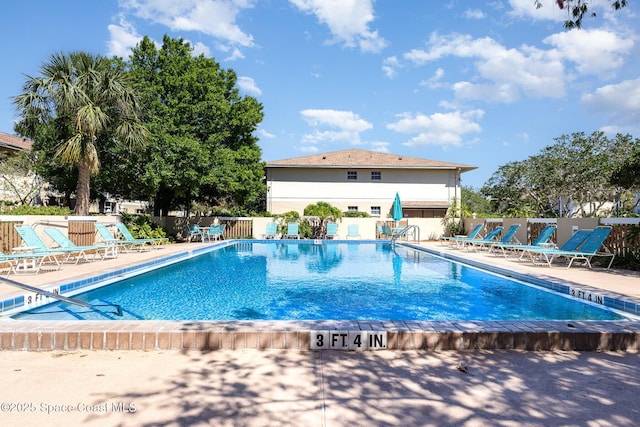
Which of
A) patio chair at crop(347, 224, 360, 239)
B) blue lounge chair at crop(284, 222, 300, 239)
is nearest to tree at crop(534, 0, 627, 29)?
blue lounge chair at crop(284, 222, 300, 239)

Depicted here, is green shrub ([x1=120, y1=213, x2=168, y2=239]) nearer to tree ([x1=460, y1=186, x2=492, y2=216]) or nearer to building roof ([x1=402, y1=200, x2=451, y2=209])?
building roof ([x1=402, y1=200, x2=451, y2=209])

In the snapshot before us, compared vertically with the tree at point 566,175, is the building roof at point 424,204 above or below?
below

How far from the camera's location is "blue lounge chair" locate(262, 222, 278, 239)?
2188cm

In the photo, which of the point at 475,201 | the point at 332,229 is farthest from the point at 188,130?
the point at 475,201

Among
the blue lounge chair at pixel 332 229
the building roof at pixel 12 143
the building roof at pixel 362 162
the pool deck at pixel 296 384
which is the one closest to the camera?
the pool deck at pixel 296 384

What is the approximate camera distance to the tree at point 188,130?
1644 centimetres

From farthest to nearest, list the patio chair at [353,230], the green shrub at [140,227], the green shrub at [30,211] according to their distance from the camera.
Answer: the patio chair at [353,230], the green shrub at [140,227], the green shrub at [30,211]

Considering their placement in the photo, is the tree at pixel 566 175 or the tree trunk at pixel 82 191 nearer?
the tree trunk at pixel 82 191

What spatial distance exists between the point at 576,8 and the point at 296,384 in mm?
6370

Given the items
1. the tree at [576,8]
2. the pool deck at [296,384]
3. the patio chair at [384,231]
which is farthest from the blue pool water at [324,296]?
the patio chair at [384,231]

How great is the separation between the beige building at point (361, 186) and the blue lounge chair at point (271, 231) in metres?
7.11

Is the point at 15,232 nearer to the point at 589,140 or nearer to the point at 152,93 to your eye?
the point at 152,93

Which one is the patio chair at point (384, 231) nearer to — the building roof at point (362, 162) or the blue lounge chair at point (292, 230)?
the blue lounge chair at point (292, 230)

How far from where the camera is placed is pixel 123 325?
4.02 meters
